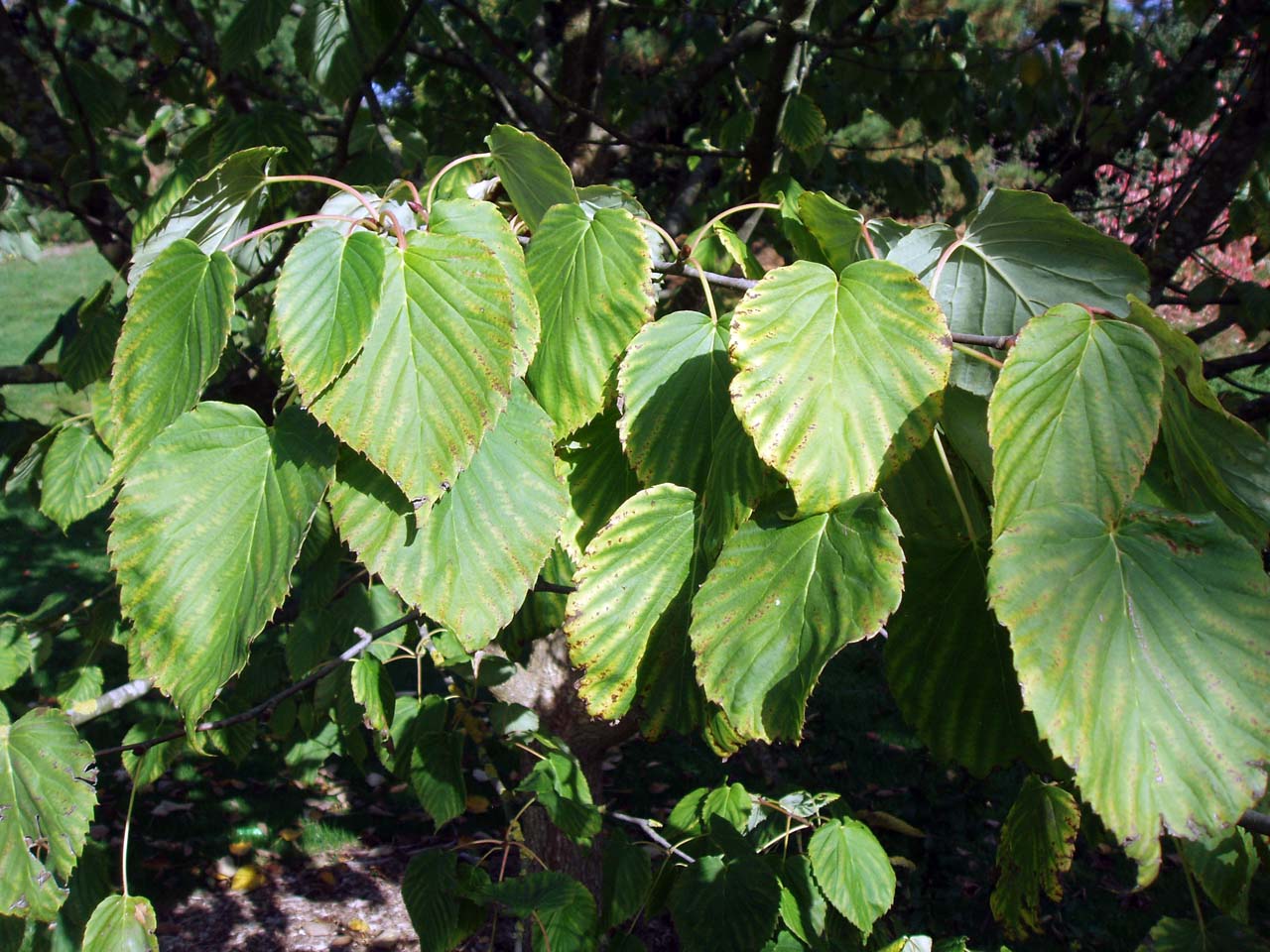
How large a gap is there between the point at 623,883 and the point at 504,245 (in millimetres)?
1161

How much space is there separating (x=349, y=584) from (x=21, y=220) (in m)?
2.75

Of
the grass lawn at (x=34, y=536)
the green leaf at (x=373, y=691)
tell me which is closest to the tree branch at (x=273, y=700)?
the green leaf at (x=373, y=691)

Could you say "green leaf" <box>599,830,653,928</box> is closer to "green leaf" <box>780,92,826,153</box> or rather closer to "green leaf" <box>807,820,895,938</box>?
"green leaf" <box>807,820,895,938</box>

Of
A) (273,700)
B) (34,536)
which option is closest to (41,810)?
(273,700)

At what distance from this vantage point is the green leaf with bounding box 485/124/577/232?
87cm

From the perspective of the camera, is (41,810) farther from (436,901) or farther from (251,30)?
(251,30)

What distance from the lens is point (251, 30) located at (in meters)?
2.04

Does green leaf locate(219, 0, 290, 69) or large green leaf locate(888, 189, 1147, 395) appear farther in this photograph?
green leaf locate(219, 0, 290, 69)

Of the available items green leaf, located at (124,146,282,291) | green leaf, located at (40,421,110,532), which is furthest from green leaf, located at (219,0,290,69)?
green leaf, located at (124,146,282,291)

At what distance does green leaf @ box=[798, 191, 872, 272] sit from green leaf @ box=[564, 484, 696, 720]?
287 millimetres

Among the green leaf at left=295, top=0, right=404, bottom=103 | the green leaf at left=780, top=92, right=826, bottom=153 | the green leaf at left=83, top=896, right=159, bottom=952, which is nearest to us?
the green leaf at left=83, top=896, right=159, bottom=952

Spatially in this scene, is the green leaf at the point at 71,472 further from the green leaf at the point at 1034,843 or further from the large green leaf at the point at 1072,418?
the large green leaf at the point at 1072,418

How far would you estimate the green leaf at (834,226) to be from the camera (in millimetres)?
863

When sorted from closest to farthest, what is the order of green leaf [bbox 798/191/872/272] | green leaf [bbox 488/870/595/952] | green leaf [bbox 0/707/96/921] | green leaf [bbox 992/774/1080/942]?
1. green leaf [bbox 798/191/872/272]
2. green leaf [bbox 992/774/1080/942]
3. green leaf [bbox 0/707/96/921]
4. green leaf [bbox 488/870/595/952]
